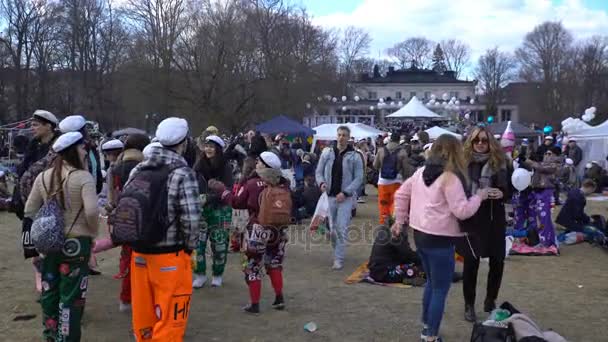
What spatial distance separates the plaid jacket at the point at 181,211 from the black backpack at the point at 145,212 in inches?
1.2

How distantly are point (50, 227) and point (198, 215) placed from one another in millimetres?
1067

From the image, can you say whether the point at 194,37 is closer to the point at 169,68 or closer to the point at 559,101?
the point at 169,68

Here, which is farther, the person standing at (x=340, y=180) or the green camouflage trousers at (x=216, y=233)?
the person standing at (x=340, y=180)

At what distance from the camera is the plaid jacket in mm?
3408

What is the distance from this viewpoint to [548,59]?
2566 inches

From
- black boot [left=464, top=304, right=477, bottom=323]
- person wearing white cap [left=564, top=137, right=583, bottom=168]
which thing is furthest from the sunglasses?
person wearing white cap [left=564, top=137, right=583, bottom=168]

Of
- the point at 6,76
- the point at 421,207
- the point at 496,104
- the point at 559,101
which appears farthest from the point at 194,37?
the point at 496,104

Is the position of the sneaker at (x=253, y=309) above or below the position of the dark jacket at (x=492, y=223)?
below

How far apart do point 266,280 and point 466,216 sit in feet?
10.2

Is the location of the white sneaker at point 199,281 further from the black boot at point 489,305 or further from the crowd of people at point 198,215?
the black boot at point 489,305

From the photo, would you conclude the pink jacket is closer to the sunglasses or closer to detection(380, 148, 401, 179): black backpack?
the sunglasses

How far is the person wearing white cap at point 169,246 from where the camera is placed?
11.1ft

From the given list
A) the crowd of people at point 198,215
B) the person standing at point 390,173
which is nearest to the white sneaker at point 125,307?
the crowd of people at point 198,215

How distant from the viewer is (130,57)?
37.2 m
